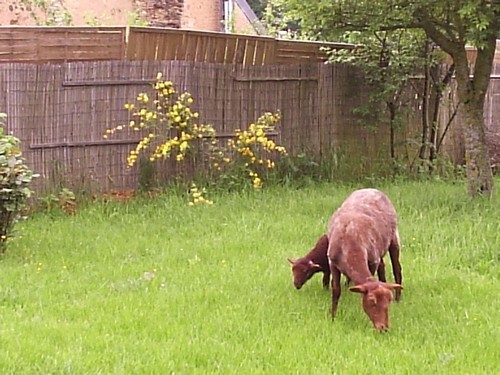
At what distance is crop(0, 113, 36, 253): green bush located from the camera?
8.57 metres

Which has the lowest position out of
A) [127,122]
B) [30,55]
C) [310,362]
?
[310,362]

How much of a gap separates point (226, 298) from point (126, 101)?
589 cm

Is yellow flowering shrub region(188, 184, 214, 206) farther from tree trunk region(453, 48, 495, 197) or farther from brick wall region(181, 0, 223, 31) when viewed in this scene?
brick wall region(181, 0, 223, 31)

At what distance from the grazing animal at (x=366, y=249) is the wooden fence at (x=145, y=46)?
19.0 feet

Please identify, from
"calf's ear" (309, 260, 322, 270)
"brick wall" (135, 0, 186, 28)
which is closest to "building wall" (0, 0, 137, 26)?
"brick wall" (135, 0, 186, 28)

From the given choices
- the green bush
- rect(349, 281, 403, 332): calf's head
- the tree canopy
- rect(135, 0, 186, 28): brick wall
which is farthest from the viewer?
rect(135, 0, 186, 28): brick wall

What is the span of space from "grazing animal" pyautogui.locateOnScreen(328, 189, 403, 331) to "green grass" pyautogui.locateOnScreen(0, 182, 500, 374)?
0.69 ft

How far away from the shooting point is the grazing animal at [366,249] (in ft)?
20.9

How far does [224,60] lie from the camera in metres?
13.6

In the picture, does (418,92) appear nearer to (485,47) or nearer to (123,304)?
(485,47)

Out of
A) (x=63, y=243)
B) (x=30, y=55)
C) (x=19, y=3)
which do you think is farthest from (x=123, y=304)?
(x=19, y=3)

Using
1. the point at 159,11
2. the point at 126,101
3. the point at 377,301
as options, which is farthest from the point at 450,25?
the point at 159,11

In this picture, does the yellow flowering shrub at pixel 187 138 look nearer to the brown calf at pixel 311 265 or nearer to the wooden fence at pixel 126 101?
the wooden fence at pixel 126 101

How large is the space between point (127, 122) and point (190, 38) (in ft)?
5.61
